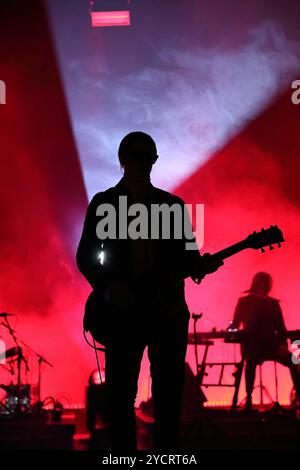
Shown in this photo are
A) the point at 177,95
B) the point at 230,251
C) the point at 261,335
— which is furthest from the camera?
the point at 177,95

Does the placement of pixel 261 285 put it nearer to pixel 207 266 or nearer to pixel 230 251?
pixel 230 251

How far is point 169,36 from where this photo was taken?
783cm

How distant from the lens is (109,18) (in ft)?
24.8

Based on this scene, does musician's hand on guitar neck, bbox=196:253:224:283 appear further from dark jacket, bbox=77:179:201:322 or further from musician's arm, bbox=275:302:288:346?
musician's arm, bbox=275:302:288:346

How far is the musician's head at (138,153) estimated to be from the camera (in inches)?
92.2

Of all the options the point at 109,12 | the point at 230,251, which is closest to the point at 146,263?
the point at 230,251

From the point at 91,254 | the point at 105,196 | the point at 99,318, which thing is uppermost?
the point at 105,196

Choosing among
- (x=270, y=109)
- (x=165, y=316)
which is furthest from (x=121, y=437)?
(x=270, y=109)

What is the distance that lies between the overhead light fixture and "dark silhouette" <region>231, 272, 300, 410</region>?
12.8ft

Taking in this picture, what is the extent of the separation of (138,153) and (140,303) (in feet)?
1.94

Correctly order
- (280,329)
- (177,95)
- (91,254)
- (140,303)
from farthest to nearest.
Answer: (177,95)
(280,329)
(91,254)
(140,303)

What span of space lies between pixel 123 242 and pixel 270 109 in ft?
→ 20.7

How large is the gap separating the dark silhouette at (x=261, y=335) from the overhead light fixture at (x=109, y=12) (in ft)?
12.8

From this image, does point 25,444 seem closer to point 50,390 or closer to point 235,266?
point 50,390
